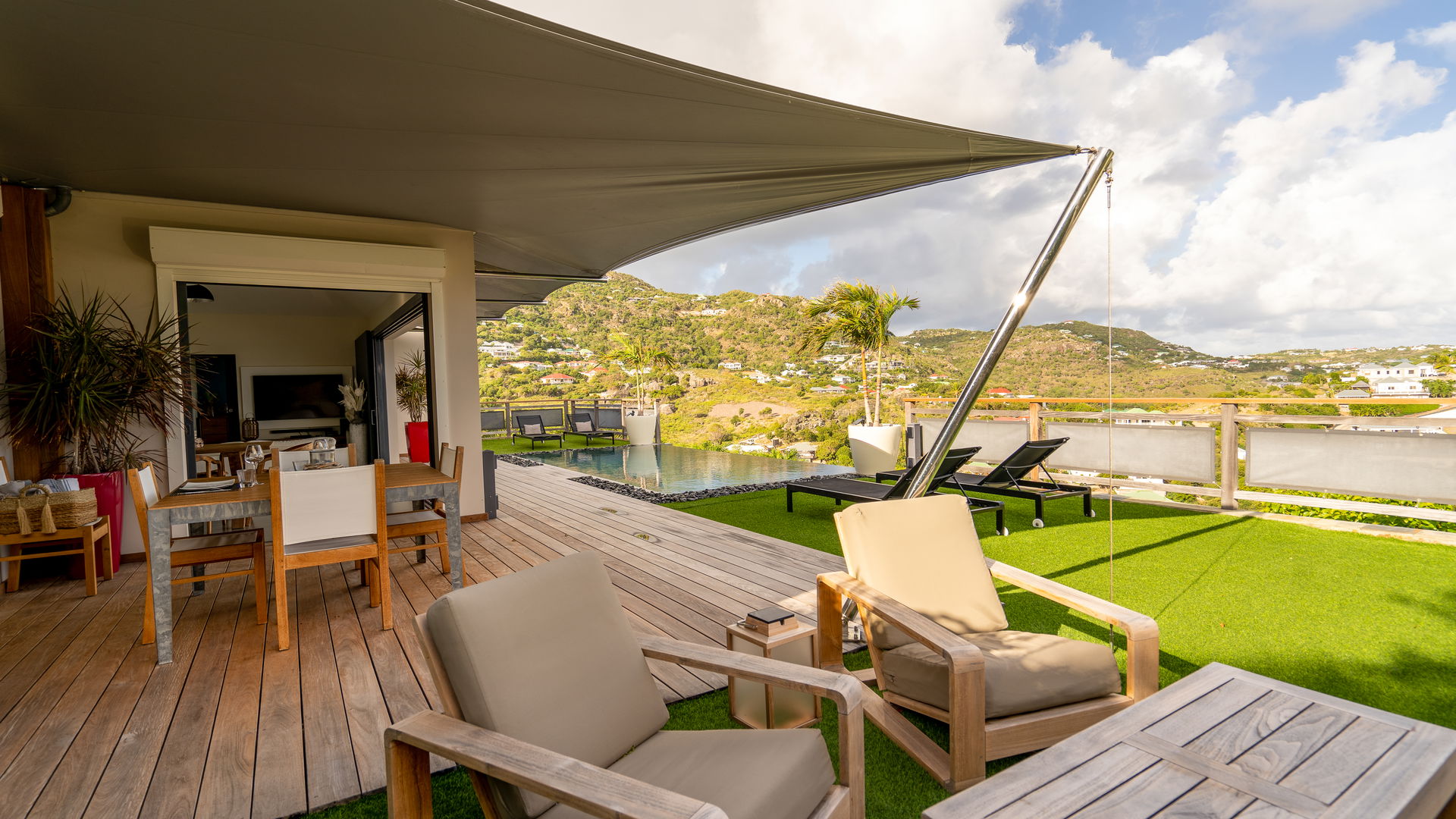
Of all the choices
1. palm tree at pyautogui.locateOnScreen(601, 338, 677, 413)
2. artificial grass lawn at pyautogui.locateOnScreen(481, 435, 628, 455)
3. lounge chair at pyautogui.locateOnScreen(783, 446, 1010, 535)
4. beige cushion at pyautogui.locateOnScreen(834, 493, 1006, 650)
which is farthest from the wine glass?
palm tree at pyautogui.locateOnScreen(601, 338, 677, 413)

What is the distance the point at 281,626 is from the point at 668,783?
2.56 metres

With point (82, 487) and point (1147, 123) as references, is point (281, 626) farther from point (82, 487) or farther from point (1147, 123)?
point (1147, 123)

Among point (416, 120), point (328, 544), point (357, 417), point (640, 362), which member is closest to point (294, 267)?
point (328, 544)

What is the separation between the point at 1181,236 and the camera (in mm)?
21406

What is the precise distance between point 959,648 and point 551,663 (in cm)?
111

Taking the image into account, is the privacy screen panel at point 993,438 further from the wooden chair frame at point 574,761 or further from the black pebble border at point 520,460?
the black pebble border at point 520,460

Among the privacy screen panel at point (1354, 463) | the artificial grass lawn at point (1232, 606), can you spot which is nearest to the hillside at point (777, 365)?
the privacy screen panel at point (1354, 463)

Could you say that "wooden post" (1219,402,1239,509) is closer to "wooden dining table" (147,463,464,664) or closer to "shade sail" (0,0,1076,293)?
"shade sail" (0,0,1076,293)

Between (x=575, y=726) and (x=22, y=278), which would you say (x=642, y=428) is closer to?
(x=22, y=278)

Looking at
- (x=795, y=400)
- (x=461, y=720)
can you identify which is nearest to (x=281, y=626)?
(x=461, y=720)

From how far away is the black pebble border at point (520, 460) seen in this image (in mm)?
10999

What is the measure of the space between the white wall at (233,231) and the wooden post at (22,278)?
0.37 ft

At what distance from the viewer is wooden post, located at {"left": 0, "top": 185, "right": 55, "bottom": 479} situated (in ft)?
14.2

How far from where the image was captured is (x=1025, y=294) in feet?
9.29
